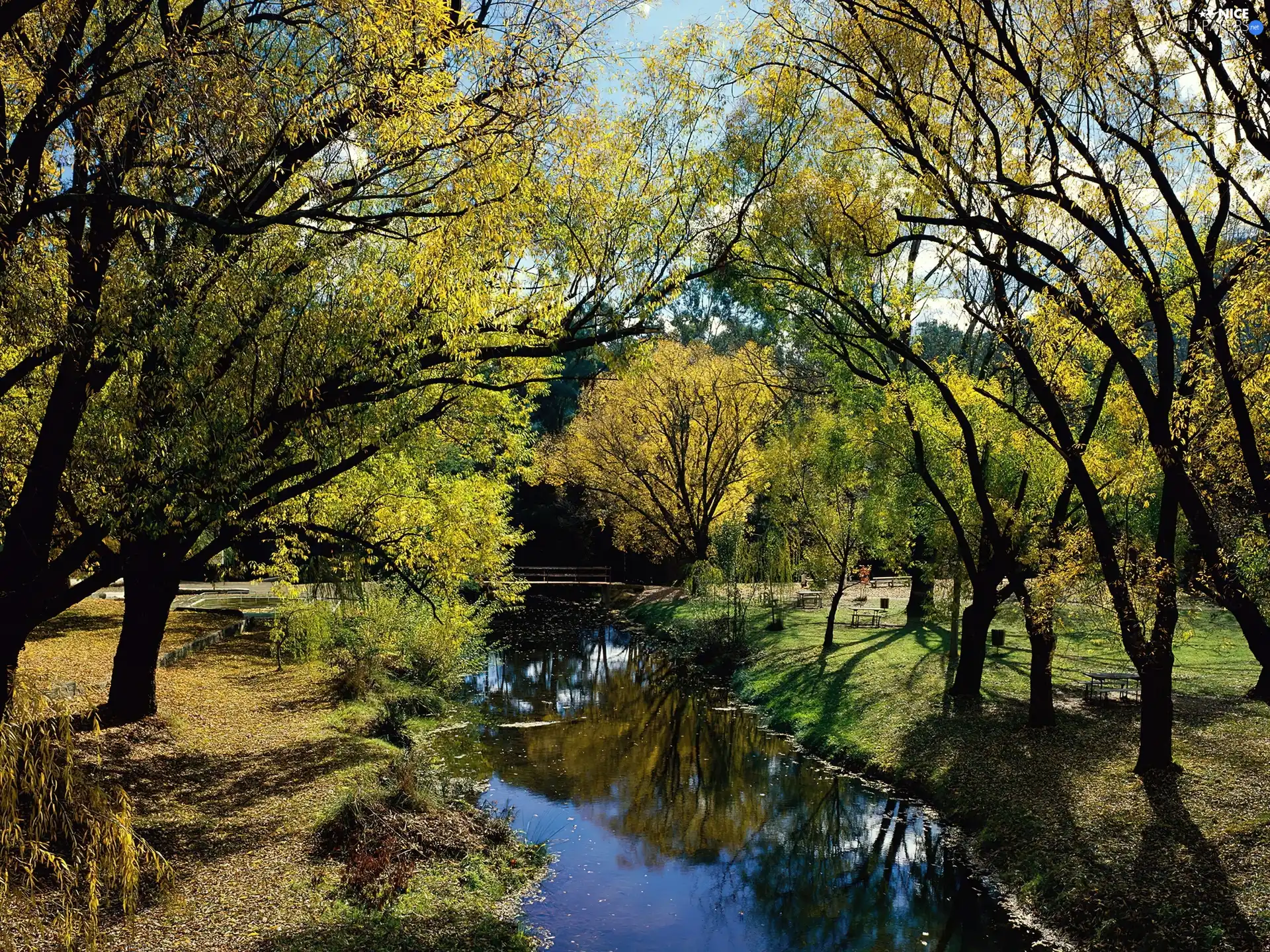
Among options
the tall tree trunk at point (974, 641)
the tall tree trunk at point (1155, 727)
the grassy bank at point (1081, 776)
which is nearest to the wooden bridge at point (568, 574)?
the grassy bank at point (1081, 776)

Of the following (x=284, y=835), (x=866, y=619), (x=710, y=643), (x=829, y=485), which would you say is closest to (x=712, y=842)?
(x=284, y=835)

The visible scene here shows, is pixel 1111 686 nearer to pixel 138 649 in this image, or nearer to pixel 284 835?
pixel 284 835

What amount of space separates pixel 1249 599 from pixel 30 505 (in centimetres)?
1174

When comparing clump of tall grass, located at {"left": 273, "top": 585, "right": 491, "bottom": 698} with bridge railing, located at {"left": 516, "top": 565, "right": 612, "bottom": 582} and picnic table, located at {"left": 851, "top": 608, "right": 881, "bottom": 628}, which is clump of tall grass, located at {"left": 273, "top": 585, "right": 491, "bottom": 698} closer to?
picnic table, located at {"left": 851, "top": 608, "right": 881, "bottom": 628}

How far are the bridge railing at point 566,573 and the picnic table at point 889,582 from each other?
1326cm

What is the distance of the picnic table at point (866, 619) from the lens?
28125 millimetres

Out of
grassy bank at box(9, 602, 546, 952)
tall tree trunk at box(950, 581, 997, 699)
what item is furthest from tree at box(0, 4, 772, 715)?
tall tree trunk at box(950, 581, 997, 699)

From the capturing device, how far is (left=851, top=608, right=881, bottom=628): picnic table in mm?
28125

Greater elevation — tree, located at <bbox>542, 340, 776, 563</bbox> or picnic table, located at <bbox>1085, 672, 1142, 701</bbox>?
tree, located at <bbox>542, 340, 776, 563</bbox>

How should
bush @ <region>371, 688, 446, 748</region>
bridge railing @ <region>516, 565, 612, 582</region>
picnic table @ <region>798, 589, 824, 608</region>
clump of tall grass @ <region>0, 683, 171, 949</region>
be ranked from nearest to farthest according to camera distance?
clump of tall grass @ <region>0, 683, 171, 949</region>, bush @ <region>371, 688, 446, 748</region>, picnic table @ <region>798, 589, 824, 608</region>, bridge railing @ <region>516, 565, 612, 582</region>

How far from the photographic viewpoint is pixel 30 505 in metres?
7.21

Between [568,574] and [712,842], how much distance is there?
34318 mm

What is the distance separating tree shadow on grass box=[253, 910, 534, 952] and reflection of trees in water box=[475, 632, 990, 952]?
2959mm

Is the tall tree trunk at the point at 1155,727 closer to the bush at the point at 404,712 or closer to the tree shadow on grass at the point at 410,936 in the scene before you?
A: the tree shadow on grass at the point at 410,936
